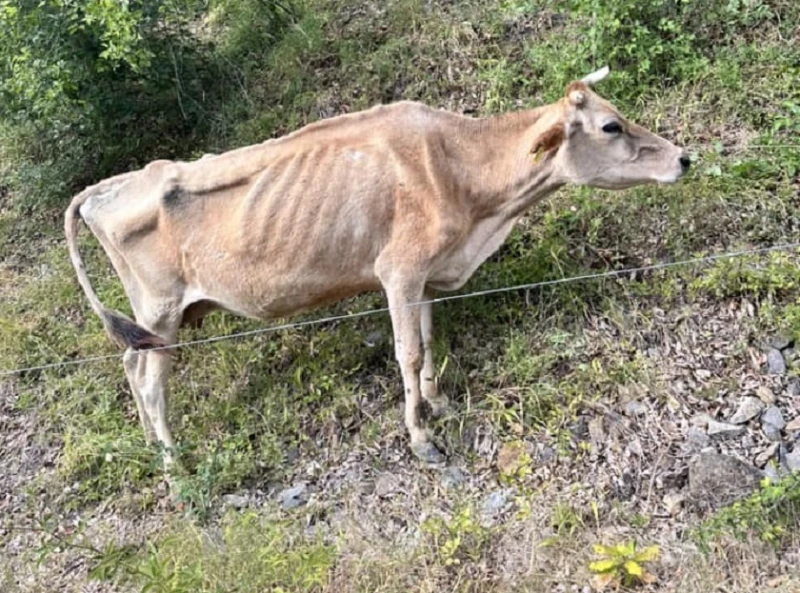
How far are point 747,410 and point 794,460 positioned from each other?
0.41 metres

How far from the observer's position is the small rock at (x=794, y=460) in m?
4.91

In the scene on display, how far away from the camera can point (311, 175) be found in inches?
230

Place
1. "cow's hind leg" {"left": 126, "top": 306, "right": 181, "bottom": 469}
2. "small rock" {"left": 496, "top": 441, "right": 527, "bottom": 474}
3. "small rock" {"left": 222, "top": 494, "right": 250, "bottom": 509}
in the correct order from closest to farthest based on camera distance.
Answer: "small rock" {"left": 496, "top": 441, "right": 527, "bottom": 474}, "small rock" {"left": 222, "top": 494, "right": 250, "bottom": 509}, "cow's hind leg" {"left": 126, "top": 306, "right": 181, "bottom": 469}

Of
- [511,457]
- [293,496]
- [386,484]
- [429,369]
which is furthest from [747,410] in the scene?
[293,496]

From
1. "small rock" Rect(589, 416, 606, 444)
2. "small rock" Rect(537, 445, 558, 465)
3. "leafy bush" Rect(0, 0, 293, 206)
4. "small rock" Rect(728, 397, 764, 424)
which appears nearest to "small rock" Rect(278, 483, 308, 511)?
"small rock" Rect(537, 445, 558, 465)

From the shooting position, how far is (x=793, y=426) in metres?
5.10

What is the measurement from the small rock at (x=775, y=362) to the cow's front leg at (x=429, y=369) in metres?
2.07

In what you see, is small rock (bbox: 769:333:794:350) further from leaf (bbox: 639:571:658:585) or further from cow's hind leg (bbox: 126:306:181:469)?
cow's hind leg (bbox: 126:306:181:469)

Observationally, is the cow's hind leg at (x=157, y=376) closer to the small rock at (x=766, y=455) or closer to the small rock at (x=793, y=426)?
the small rock at (x=766, y=455)

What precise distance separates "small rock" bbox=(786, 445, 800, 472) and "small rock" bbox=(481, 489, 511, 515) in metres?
1.60

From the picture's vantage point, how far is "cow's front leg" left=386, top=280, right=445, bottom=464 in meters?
5.64

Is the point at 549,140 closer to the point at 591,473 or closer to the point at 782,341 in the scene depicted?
the point at 782,341

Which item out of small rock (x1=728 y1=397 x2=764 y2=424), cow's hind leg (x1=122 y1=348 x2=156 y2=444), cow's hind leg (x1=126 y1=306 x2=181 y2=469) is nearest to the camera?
small rock (x1=728 y1=397 x2=764 y2=424)

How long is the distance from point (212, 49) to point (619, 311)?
17.1 ft
